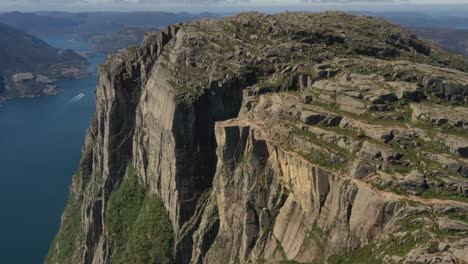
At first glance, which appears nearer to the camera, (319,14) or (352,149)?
(352,149)

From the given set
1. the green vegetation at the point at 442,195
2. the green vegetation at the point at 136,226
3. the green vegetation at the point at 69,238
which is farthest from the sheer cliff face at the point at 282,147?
the green vegetation at the point at 69,238

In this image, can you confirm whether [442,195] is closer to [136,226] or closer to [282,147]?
[282,147]

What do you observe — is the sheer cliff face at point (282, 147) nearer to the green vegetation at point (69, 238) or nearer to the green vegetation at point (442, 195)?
the green vegetation at point (442, 195)

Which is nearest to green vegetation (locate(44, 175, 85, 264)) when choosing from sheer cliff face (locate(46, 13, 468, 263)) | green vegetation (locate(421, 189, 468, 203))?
sheer cliff face (locate(46, 13, 468, 263))

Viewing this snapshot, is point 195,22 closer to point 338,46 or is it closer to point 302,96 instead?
point 338,46

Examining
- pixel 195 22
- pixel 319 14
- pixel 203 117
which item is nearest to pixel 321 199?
pixel 203 117

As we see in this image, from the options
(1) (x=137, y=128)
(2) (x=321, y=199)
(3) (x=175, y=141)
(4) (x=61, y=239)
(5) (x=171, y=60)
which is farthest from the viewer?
(4) (x=61, y=239)

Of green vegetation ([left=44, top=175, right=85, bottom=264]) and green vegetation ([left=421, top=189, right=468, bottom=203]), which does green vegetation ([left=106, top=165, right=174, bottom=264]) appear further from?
green vegetation ([left=421, top=189, right=468, bottom=203])
